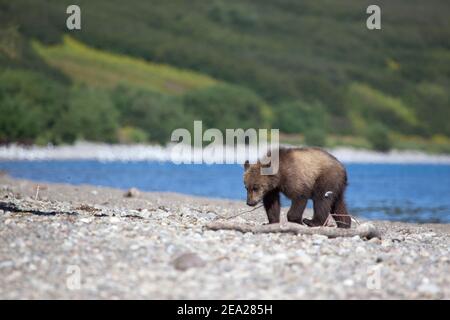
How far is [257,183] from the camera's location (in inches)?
630

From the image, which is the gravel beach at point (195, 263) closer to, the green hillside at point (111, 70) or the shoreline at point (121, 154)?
the shoreline at point (121, 154)

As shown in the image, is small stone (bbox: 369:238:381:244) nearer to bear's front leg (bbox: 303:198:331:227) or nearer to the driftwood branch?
the driftwood branch

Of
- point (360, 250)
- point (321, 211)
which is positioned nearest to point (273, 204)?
point (321, 211)

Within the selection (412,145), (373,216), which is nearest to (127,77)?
(412,145)

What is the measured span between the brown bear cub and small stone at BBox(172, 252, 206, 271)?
4.09 m

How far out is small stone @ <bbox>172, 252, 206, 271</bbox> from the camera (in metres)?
11.9

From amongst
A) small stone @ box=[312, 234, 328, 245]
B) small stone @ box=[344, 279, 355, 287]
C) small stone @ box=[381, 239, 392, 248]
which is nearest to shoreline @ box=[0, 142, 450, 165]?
small stone @ box=[381, 239, 392, 248]

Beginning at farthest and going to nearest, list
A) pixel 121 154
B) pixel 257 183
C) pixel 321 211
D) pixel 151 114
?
pixel 151 114, pixel 121 154, pixel 321 211, pixel 257 183

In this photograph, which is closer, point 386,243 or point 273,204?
point 386,243

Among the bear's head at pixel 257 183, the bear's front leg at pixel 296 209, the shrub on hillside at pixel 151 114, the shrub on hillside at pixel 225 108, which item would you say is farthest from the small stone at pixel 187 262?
the shrub on hillside at pixel 225 108

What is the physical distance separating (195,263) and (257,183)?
14.1 feet

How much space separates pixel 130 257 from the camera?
40.2 ft

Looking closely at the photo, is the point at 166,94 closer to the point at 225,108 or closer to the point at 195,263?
the point at 225,108

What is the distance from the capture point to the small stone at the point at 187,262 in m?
11.9
